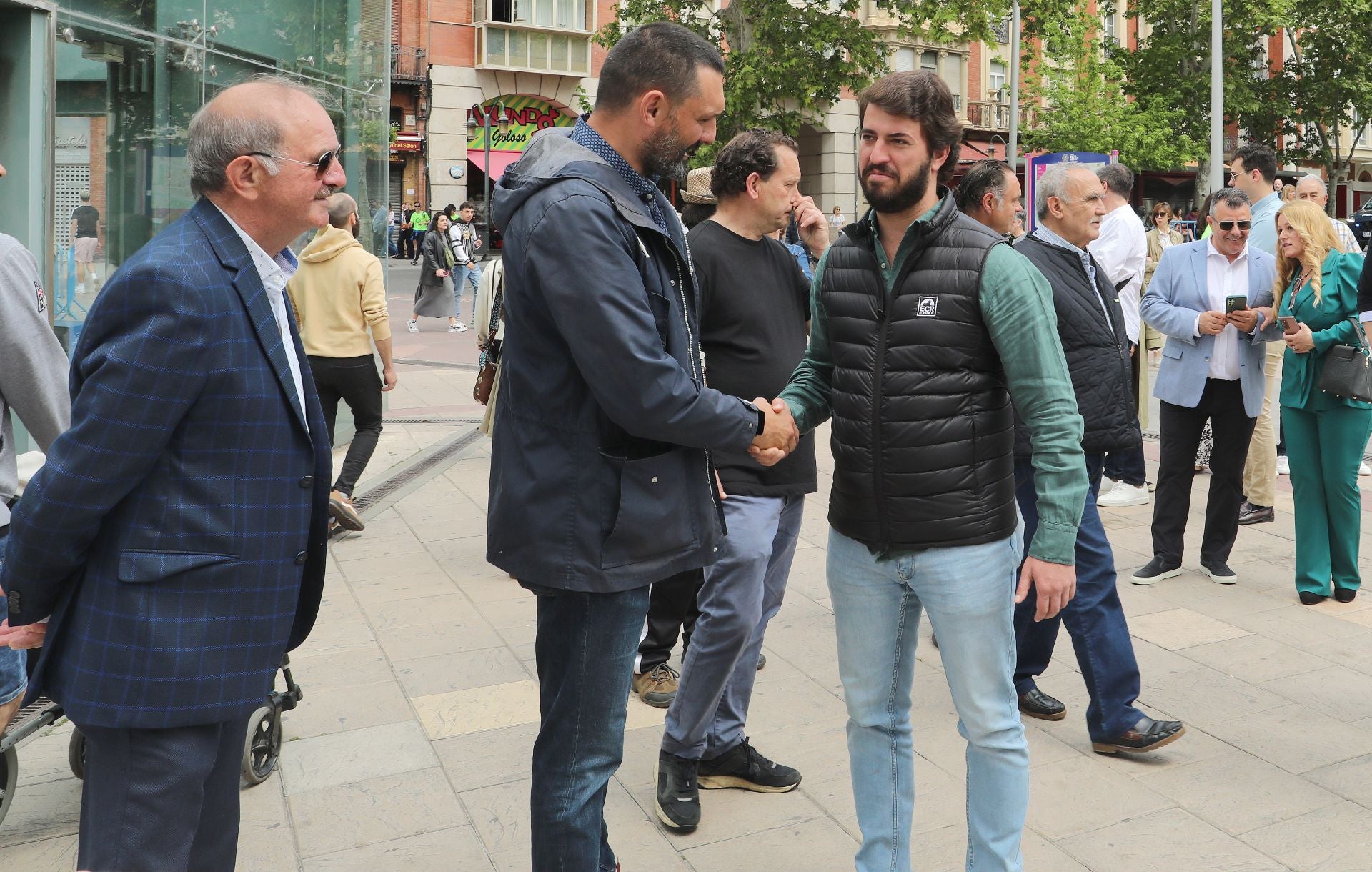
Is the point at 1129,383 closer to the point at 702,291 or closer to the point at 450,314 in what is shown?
the point at 702,291

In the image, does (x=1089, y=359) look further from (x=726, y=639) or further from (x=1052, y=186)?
(x=726, y=639)

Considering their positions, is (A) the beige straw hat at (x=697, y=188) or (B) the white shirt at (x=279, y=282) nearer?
(B) the white shirt at (x=279, y=282)

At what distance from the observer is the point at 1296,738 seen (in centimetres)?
440

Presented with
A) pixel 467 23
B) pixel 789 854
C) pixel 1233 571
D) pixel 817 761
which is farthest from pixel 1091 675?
pixel 467 23

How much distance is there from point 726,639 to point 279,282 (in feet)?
5.90

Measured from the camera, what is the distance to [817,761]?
4191mm

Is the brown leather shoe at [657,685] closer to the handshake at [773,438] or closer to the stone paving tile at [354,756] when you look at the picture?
the stone paving tile at [354,756]

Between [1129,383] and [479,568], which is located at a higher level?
[1129,383]

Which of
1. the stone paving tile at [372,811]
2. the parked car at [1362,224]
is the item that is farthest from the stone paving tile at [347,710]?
the parked car at [1362,224]

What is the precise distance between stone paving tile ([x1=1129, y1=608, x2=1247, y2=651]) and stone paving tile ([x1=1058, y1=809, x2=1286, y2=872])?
1.84 m

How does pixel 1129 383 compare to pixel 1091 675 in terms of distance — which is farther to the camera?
pixel 1129 383

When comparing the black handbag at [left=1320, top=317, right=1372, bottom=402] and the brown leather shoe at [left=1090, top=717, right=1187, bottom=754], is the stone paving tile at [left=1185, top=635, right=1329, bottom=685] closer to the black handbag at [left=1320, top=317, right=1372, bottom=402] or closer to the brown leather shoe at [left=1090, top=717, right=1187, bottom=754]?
the brown leather shoe at [left=1090, top=717, right=1187, bottom=754]

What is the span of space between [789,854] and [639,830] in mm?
454

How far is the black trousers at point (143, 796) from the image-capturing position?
225cm
